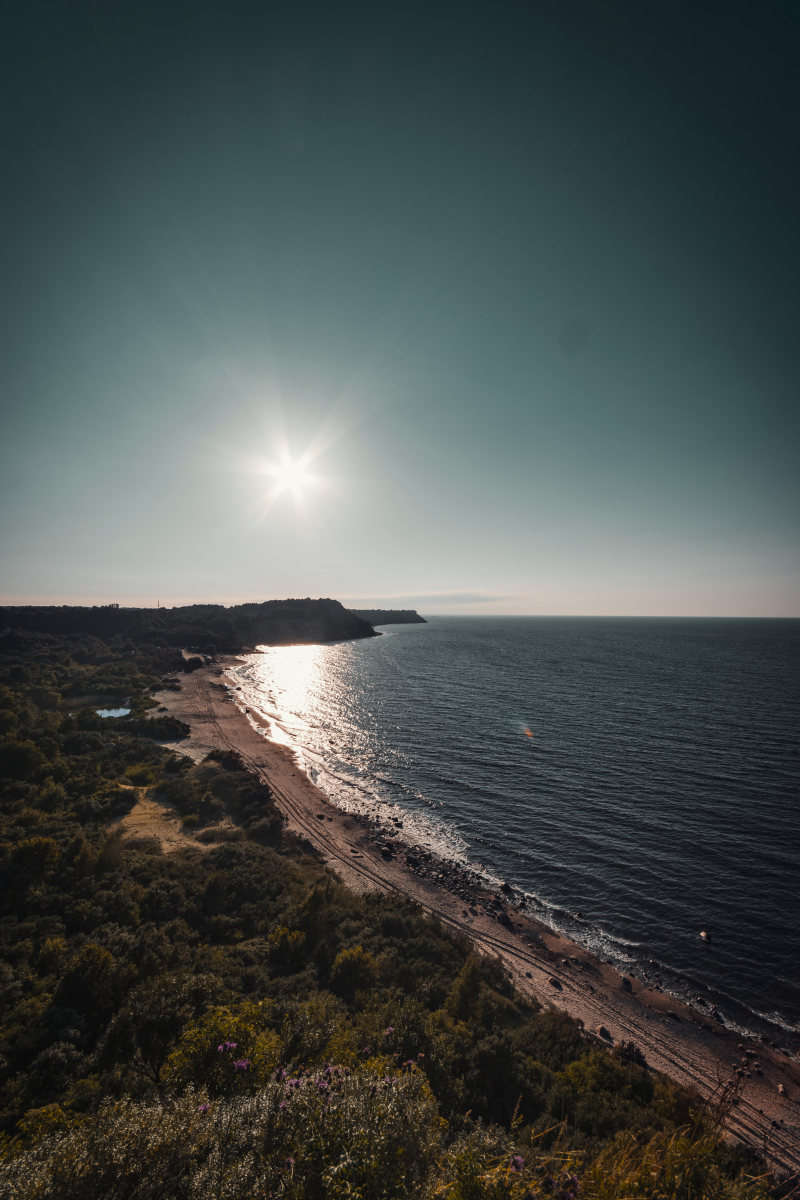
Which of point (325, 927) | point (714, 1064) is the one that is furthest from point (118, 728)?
point (714, 1064)

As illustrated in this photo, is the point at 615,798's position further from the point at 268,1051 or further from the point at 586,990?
the point at 268,1051

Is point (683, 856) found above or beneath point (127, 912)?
beneath

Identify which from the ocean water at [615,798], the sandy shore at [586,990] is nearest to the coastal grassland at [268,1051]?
the sandy shore at [586,990]

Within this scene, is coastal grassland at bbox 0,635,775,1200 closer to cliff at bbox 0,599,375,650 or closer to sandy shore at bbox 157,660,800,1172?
sandy shore at bbox 157,660,800,1172

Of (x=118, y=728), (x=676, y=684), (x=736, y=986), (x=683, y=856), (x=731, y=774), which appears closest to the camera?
(x=736, y=986)

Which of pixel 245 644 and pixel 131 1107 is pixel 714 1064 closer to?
pixel 131 1107

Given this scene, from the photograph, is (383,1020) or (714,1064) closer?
(383,1020)

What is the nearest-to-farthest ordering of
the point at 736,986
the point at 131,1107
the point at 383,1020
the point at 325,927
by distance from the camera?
the point at 131,1107
the point at 383,1020
the point at 325,927
the point at 736,986
